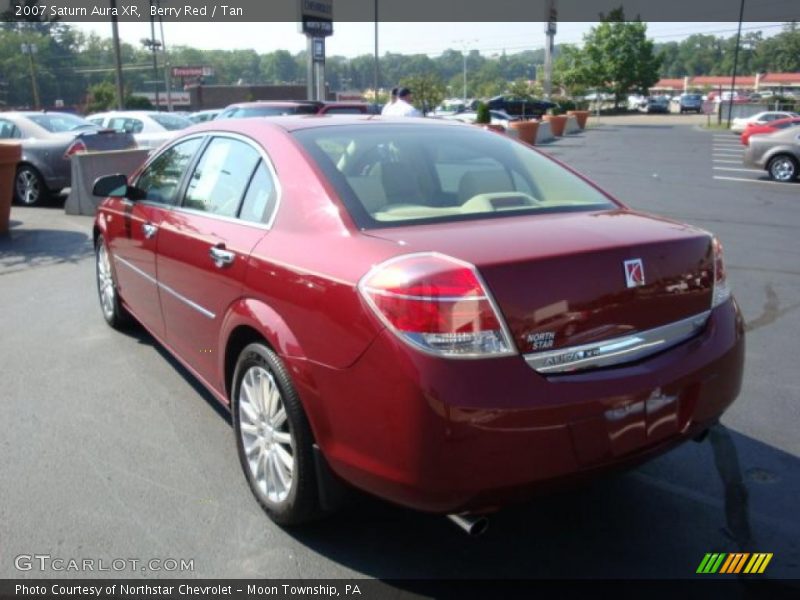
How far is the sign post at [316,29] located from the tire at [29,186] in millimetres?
10803

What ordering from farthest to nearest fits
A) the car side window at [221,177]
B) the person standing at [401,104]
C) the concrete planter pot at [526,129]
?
1. the concrete planter pot at [526,129]
2. the person standing at [401,104]
3. the car side window at [221,177]

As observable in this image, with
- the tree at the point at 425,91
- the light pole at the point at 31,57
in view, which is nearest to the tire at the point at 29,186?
the tree at the point at 425,91

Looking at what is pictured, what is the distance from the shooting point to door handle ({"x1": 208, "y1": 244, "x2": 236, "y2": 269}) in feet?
11.0

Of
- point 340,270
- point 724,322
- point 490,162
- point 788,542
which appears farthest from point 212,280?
point 788,542

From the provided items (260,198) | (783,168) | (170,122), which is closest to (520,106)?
→ (783,168)

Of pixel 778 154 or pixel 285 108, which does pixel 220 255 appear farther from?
pixel 778 154

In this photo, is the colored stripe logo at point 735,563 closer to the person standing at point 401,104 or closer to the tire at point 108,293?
the tire at point 108,293

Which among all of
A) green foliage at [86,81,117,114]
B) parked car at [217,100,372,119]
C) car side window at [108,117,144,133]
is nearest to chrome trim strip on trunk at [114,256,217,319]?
parked car at [217,100,372,119]

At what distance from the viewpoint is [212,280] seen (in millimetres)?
3500

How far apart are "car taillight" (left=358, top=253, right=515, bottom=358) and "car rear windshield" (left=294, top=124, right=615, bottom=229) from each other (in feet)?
1.70

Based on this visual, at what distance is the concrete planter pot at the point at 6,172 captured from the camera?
31.1 feet

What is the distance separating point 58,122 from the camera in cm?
1338

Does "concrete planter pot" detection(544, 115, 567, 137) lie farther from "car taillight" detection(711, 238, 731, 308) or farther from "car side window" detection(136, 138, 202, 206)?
"car taillight" detection(711, 238, 731, 308)

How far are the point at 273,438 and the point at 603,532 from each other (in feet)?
4.67
